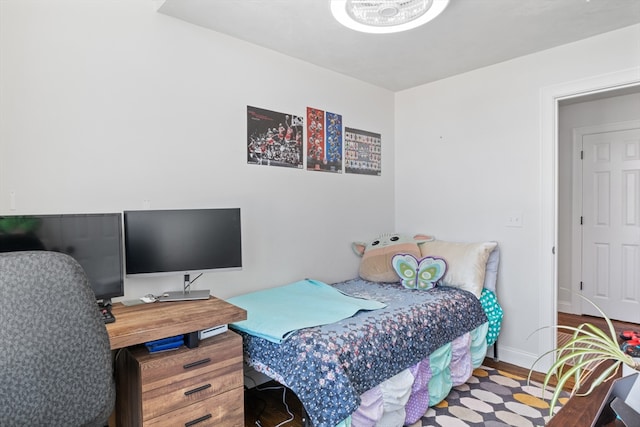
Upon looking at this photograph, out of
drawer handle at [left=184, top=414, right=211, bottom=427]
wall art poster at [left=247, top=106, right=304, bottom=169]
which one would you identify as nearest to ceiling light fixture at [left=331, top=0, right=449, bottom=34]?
wall art poster at [left=247, top=106, right=304, bottom=169]

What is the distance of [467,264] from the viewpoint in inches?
110

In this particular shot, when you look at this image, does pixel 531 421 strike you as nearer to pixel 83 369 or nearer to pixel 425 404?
pixel 425 404

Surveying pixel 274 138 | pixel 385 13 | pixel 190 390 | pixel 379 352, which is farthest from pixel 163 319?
pixel 385 13

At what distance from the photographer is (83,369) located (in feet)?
3.08

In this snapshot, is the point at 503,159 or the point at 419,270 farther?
the point at 503,159

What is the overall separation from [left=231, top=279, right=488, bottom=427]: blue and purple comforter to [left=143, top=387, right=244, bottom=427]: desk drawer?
20 centimetres

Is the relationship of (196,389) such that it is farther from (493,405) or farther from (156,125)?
(493,405)

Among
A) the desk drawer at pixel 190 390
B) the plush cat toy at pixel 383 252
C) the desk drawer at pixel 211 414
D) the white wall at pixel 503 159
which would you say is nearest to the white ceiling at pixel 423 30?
the white wall at pixel 503 159

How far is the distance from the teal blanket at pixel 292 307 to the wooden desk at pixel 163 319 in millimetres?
194

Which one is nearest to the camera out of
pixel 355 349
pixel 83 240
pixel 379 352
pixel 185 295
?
pixel 83 240

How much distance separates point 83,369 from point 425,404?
186cm

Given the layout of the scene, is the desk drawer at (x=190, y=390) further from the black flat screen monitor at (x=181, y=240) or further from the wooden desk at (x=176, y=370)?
the black flat screen monitor at (x=181, y=240)

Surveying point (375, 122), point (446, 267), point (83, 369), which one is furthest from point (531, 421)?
point (375, 122)

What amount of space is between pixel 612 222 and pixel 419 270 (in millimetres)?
2556
